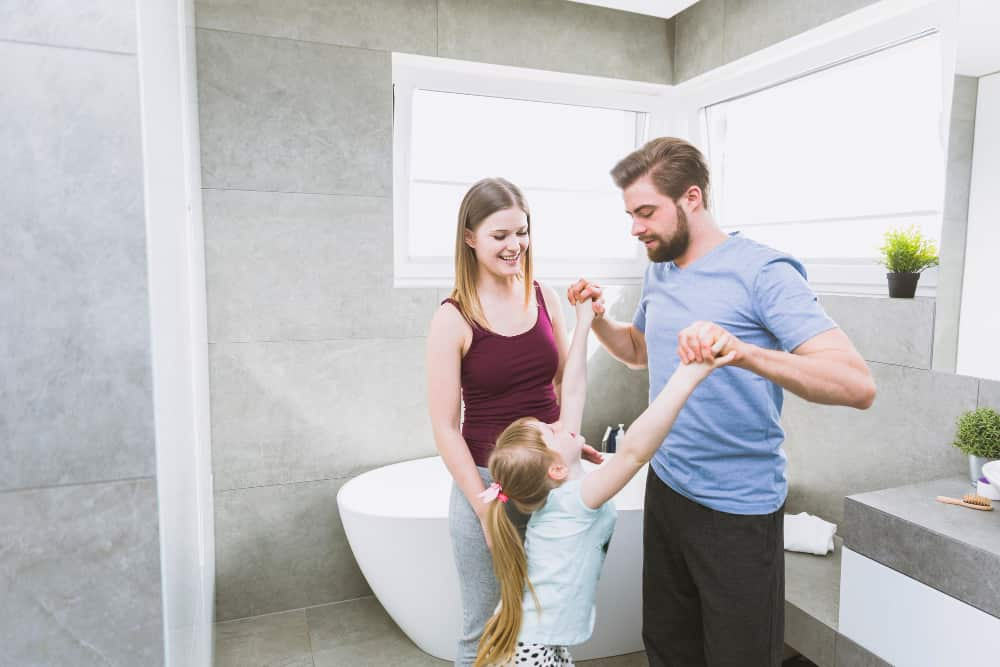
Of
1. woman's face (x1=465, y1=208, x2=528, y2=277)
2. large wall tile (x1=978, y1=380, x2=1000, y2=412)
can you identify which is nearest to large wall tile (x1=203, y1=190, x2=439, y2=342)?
woman's face (x1=465, y1=208, x2=528, y2=277)

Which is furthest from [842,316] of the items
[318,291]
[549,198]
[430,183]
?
[318,291]

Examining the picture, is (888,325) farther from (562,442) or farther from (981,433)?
(562,442)

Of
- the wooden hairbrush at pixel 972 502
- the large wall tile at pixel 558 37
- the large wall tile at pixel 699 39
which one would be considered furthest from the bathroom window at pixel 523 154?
the wooden hairbrush at pixel 972 502

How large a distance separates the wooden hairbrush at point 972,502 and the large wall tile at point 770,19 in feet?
5.49

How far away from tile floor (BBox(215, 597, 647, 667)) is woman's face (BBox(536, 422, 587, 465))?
1.28 metres

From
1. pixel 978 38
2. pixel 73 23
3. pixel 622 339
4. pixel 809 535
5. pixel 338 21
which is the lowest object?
pixel 809 535

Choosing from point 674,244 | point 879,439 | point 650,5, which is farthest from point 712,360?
point 650,5

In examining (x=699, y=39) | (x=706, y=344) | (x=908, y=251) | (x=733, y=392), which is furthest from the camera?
(x=699, y=39)

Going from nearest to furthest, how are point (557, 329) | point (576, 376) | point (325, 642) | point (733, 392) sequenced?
point (733, 392) < point (576, 376) < point (557, 329) < point (325, 642)

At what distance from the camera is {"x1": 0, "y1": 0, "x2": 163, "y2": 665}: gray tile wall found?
0.83 m

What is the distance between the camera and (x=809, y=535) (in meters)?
2.54

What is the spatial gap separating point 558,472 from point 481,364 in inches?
13.2

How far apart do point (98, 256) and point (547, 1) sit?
2.75 metres

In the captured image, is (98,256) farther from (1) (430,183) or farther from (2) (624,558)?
(1) (430,183)
